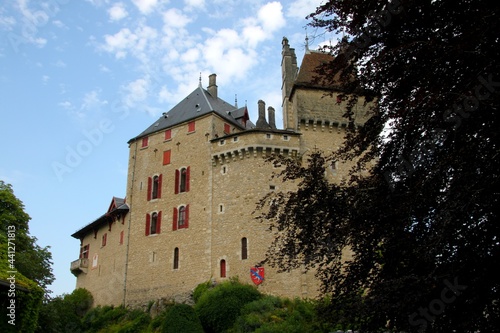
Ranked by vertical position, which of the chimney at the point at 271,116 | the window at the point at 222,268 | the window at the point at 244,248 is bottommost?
the window at the point at 222,268

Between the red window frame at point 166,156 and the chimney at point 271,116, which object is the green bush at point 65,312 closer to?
the red window frame at point 166,156

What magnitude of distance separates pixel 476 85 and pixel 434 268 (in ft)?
10.5

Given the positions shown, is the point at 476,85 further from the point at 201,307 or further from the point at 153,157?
the point at 153,157

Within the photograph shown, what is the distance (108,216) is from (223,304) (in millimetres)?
14325

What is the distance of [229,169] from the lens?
101 feet

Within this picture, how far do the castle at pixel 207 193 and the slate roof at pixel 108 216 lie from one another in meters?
0.14

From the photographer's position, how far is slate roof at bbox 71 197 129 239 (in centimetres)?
3469

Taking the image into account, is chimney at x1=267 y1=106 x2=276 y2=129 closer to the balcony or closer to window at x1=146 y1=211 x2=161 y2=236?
window at x1=146 y1=211 x2=161 y2=236

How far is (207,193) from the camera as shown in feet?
102

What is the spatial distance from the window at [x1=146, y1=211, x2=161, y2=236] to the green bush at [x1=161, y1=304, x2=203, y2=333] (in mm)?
7883

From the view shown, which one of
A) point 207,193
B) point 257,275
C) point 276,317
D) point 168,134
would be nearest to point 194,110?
point 168,134

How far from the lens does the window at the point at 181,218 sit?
31172mm

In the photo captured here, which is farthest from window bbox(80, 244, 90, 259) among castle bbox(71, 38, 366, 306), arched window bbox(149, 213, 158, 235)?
arched window bbox(149, 213, 158, 235)

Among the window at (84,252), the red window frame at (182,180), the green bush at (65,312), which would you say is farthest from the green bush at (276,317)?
the window at (84,252)
